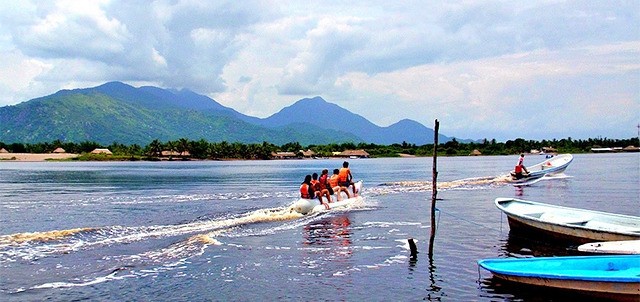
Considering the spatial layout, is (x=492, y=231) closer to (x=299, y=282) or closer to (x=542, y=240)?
(x=542, y=240)

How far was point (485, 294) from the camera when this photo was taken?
569 inches

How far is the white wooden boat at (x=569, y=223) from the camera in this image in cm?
1848

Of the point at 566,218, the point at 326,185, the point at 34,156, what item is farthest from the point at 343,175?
the point at 34,156

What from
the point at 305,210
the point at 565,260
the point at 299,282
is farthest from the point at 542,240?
the point at 305,210

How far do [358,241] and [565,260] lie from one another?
914cm

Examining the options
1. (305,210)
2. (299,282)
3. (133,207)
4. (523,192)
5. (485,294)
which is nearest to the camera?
(485,294)

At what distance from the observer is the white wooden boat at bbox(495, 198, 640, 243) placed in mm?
18484

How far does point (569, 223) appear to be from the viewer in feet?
68.9

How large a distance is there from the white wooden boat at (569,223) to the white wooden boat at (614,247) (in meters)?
1.00

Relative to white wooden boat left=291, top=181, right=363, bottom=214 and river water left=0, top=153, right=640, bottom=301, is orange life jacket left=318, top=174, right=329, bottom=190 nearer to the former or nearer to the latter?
white wooden boat left=291, top=181, right=363, bottom=214

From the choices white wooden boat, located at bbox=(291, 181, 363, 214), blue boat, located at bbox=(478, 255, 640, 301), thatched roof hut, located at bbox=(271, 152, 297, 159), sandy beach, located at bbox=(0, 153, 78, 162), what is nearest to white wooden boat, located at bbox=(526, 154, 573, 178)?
white wooden boat, located at bbox=(291, 181, 363, 214)

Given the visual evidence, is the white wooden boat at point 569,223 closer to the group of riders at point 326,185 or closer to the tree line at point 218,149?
the group of riders at point 326,185

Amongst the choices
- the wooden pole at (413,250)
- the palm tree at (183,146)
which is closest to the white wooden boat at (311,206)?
the wooden pole at (413,250)

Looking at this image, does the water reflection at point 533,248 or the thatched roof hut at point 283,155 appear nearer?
the water reflection at point 533,248
